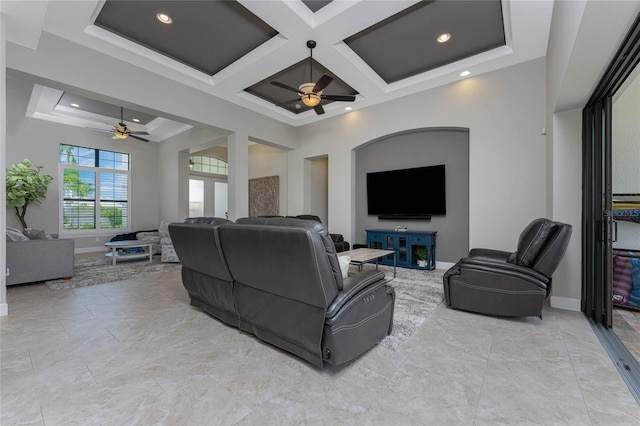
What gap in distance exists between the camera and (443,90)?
4.79 metres

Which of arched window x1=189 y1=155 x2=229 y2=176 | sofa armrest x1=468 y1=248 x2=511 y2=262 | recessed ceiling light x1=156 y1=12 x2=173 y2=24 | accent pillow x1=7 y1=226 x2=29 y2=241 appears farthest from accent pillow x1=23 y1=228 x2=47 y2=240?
sofa armrest x1=468 y1=248 x2=511 y2=262

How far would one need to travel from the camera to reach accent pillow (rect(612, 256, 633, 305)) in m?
2.84

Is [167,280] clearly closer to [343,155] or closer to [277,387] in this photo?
[277,387]

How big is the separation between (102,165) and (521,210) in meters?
9.97

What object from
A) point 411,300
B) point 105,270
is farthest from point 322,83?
point 105,270

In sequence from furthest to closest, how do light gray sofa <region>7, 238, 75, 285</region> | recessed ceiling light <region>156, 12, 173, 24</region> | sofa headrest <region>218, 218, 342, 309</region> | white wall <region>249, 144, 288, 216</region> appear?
white wall <region>249, 144, 288, 216</region>
light gray sofa <region>7, 238, 75, 285</region>
recessed ceiling light <region>156, 12, 173, 24</region>
sofa headrest <region>218, 218, 342, 309</region>

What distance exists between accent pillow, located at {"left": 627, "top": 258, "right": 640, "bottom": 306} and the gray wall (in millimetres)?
2139

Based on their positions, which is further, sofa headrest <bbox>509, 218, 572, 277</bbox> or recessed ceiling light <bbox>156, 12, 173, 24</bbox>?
recessed ceiling light <bbox>156, 12, 173, 24</bbox>

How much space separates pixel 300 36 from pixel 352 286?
3282mm

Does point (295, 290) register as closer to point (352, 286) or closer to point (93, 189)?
point (352, 286)

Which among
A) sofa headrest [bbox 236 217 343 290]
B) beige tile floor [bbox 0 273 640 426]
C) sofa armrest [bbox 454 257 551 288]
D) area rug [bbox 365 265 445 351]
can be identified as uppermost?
sofa headrest [bbox 236 217 343 290]

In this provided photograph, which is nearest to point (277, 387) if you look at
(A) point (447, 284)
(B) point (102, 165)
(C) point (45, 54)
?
(A) point (447, 284)

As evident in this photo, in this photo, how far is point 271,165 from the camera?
25.6 feet

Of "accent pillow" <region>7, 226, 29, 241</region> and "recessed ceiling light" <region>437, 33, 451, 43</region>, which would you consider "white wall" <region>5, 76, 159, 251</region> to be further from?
"recessed ceiling light" <region>437, 33, 451, 43</region>
